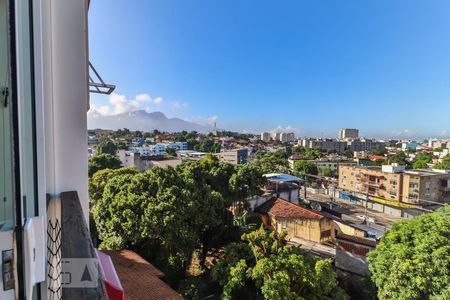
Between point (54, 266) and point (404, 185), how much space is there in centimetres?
2488

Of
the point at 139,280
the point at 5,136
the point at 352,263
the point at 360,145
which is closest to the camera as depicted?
the point at 5,136

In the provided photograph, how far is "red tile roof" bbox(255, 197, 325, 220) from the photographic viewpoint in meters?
9.84

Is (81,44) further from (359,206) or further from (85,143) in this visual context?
(359,206)

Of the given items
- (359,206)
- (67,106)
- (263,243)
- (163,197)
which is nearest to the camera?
(67,106)

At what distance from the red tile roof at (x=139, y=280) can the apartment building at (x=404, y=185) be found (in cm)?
1986

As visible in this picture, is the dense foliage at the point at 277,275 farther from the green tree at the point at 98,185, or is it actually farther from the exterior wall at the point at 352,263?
the green tree at the point at 98,185

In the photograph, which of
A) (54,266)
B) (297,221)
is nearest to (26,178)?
(54,266)

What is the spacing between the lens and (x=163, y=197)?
5570mm

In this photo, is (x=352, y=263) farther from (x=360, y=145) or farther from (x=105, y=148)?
(x=360, y=145)

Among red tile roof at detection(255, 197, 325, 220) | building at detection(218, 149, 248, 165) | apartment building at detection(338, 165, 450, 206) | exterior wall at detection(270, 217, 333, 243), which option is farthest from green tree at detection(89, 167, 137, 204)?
building at detection(218, 149, 248, 165)

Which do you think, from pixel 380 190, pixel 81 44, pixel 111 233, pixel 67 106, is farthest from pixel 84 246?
pixel 380 190

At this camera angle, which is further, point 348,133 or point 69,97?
point 348,133

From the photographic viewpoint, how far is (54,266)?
1.98 feet

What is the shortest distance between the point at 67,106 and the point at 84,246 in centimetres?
58
